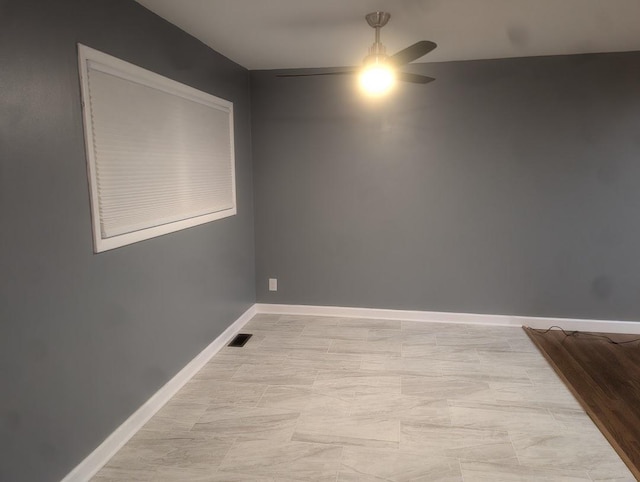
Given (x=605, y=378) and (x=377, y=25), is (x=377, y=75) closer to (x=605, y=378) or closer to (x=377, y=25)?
(x=377, y=25)

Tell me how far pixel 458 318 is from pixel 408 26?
102 inches

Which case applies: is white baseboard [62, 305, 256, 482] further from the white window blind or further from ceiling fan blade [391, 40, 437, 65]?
ceiling fan blade [391, 40, 437, 65]

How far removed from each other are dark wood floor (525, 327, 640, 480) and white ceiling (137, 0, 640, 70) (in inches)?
93.5

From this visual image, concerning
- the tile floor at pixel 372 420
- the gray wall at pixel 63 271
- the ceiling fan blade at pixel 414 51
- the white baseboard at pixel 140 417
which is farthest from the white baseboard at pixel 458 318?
the ceiling fan blade at pixel 414 51

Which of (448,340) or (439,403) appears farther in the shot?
(448,340)

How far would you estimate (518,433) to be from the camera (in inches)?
95.5

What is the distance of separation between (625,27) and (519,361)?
245 centimetres

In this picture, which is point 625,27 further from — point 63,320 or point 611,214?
point 63,320

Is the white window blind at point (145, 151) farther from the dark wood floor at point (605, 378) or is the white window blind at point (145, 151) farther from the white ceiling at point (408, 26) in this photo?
the dark wood floor at point (605, 378)

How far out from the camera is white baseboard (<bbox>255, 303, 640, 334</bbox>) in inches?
151

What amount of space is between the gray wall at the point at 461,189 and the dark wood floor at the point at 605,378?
1.13 ft

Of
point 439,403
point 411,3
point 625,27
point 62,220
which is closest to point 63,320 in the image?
point 62,220

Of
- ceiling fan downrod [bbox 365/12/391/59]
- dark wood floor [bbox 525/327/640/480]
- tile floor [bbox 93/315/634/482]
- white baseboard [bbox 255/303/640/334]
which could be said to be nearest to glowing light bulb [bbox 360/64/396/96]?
ceiling fan downrod [bbox 365/12/391/59]

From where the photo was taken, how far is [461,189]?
12.8ft
